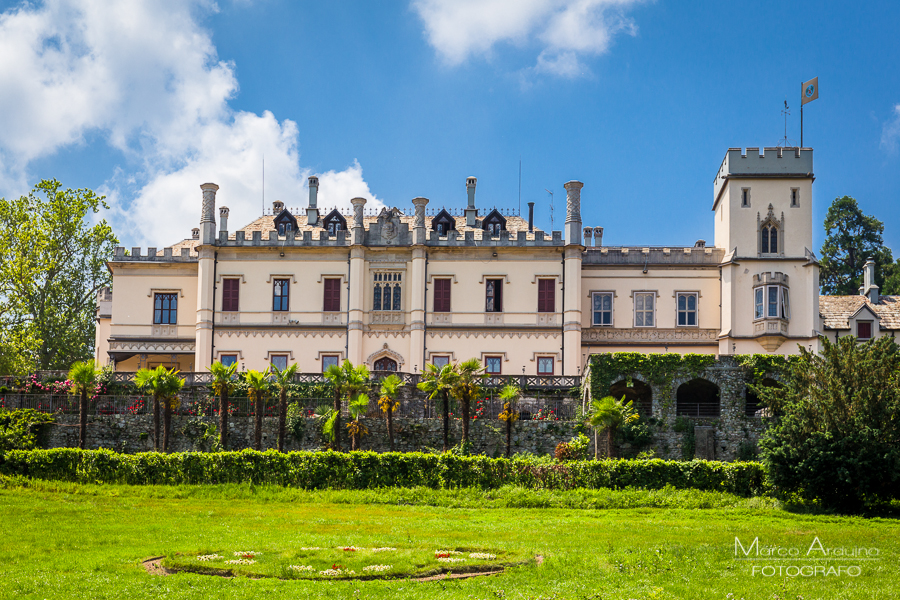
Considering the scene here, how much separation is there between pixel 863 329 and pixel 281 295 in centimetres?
3202

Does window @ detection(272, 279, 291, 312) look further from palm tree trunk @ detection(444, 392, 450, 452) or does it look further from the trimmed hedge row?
the trimmed hedge row

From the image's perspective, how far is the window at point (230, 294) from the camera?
54469mm

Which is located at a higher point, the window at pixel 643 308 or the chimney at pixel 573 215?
the chimney at pixel 573 215

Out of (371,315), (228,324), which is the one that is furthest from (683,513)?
(228,324)

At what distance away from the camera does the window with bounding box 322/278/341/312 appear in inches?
2135

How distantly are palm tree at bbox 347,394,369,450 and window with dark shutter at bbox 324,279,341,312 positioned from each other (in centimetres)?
1224

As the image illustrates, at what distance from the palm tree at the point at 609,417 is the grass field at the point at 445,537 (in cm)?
383

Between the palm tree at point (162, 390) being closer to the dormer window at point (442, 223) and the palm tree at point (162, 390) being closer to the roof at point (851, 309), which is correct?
the dormer window at point (442, 223)

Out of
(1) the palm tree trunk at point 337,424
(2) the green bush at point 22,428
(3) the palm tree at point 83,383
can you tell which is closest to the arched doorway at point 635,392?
(1) the palm tree trunk at point 337,424

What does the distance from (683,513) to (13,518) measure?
21144mm

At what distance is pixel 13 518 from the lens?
30.1 meters

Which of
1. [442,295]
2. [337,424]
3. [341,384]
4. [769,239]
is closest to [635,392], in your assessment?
[442,295]

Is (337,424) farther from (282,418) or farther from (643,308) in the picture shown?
(643,308)

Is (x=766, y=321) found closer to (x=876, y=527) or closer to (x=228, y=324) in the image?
(x=876, y=527)
